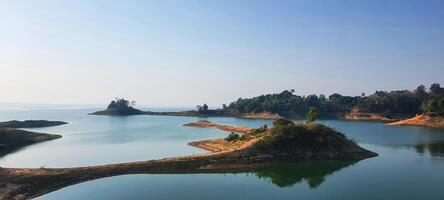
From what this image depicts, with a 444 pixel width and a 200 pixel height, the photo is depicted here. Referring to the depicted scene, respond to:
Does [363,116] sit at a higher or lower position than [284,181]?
higher

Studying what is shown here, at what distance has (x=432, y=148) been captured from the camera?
229ft

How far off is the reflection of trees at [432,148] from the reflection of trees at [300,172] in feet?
54.8

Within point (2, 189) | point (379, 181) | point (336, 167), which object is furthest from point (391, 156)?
point (2, 189)

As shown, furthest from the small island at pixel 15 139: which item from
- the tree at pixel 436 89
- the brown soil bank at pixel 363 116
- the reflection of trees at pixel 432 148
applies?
the tree at pixel 436 89

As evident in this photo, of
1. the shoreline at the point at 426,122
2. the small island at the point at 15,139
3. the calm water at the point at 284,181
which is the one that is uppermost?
the shoreline at the point at 426,122

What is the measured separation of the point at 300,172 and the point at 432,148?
31416 millimetres

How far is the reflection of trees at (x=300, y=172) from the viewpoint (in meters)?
45.7

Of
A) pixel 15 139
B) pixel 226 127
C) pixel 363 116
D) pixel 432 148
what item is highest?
pixel 363 116

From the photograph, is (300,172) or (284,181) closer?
(284,181)

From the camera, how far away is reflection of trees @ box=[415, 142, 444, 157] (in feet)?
211

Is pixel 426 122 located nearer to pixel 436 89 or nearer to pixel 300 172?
pixel 436 89

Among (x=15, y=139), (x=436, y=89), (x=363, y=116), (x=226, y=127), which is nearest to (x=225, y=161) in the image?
(x=15, y=139)

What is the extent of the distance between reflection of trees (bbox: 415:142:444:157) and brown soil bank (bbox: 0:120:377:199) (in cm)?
962

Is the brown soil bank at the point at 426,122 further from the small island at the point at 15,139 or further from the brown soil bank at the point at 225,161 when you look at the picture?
the small island at the point at 15,139
